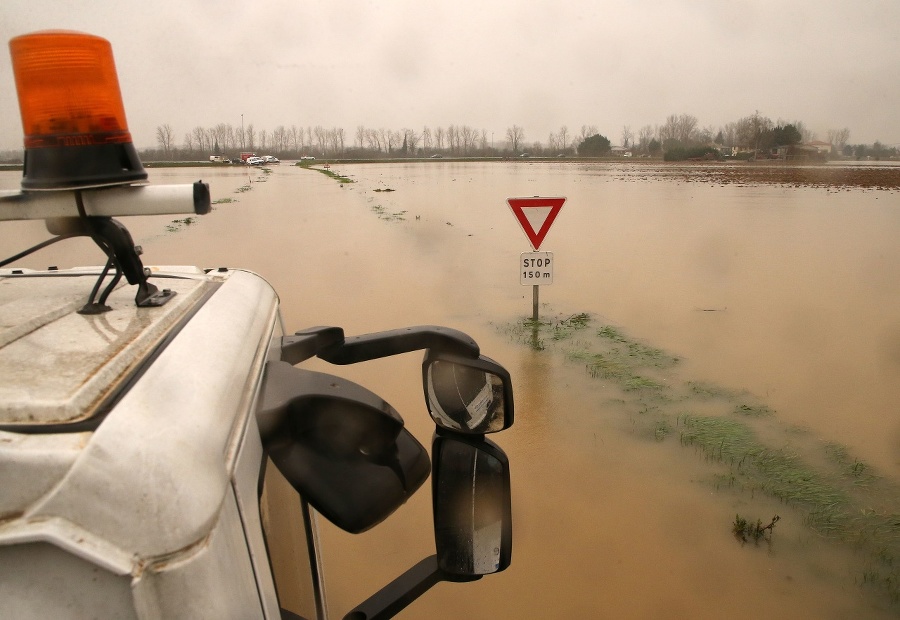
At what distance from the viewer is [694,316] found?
7527 mm

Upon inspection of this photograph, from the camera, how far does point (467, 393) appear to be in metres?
1.28

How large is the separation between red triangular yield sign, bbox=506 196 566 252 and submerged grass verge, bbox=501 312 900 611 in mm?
1163

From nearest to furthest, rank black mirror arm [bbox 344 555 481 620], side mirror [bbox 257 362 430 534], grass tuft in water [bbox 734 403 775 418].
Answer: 1. side mirror [bbox 257 362 430 534]
2. black mirror arm [bbox 344 555 481 620]
3. grass tuft in water [bbox 734 403 775 418]

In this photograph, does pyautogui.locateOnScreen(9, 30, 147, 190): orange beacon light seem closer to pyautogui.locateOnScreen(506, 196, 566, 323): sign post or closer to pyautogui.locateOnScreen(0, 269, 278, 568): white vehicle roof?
pyautogui.locateOnScreen(0, 269, 278, 568): white vehicle roof

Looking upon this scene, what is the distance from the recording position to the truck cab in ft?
2.00

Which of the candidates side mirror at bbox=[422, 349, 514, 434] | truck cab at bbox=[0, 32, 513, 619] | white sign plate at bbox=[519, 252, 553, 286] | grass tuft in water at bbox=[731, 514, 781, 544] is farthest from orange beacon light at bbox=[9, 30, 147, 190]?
white sign plate at bbox=[519, 252, 553, 286]

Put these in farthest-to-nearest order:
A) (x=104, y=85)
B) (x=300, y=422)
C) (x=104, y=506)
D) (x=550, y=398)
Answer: (x=550, y=398) < (x=104, y=85) < (x=300, y=422) < (x=104, y=506)

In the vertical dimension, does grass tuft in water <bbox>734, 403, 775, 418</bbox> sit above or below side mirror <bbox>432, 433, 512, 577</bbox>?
below

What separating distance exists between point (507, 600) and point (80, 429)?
2900 mm

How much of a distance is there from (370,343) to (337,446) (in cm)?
49

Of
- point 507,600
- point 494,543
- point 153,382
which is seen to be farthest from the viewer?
point 507,600

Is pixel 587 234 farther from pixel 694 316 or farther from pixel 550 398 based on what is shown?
pixel 550 398

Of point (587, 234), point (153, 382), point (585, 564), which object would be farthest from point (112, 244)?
point (587, 234)

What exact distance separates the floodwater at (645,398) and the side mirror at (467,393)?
93 cm
